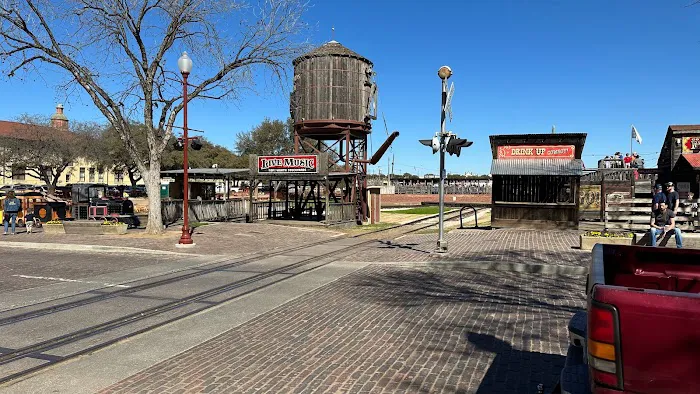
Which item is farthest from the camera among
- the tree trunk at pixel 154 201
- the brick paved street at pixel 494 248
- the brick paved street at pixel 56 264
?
the tree trunk at pixel 154 201

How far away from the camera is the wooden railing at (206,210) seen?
24.3 metres

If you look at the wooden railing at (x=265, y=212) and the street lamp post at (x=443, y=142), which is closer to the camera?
the street lamp post at (x=443, y=142)

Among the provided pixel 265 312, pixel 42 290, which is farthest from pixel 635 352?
pixel 42 290

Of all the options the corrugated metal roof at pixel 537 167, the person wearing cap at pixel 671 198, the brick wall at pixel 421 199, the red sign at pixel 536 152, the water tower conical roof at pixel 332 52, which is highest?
the water tower conical roof at pixel 332 52

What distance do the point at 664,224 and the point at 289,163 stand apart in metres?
17.4

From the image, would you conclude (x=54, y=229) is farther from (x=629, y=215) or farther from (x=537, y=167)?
(x=629, y=215)

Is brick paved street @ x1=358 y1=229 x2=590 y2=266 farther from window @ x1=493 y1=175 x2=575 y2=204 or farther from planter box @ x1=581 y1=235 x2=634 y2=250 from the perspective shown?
window @ x1=493 y1=175 x2=575 y2=204

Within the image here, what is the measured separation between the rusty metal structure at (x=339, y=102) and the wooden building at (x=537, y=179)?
8.56 m

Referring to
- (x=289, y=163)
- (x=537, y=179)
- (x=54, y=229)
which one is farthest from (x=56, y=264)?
(x=537, y=179)

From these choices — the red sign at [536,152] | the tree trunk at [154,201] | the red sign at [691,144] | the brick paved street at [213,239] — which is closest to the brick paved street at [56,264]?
the brick paved street at [213,239]

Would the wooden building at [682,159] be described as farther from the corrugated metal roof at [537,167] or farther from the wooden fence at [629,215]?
the corrugated metal roof at [537,167]

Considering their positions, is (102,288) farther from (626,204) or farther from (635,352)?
(626,204)

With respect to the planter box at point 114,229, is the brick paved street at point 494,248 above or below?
below

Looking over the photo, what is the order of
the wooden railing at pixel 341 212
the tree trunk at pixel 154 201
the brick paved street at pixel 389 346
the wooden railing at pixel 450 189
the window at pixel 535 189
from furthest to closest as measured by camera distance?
1. the wooden railing at pixel 450 189
2. the wooden railing at pixel 341 212
3. the window at pixel 535 189
4. the tree trunk at pixel 154 201
5. the brick paved street at pixel 389 346
